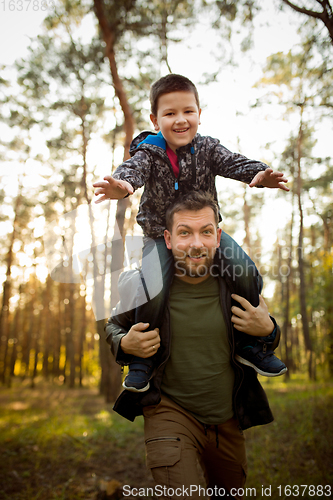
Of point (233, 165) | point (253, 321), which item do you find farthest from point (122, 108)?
point (253, 321)

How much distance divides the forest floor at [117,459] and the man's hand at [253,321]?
2.48 m

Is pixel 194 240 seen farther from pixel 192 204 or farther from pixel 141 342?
pixel 141 342

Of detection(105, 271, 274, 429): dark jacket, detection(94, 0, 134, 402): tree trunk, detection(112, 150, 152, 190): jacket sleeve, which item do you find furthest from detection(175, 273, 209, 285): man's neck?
detection(94, 0, 134, 402): tree trunk

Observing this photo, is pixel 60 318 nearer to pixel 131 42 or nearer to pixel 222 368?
pixel 131 42

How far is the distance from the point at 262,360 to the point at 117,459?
16.2 feet

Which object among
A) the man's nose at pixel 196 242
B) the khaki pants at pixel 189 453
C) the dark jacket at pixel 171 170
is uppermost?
the dark jacket at pixel 171 170

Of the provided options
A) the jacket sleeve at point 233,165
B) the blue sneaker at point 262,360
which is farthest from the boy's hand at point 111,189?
the blue sneaker at point 262,360

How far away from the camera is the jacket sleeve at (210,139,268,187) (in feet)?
6.83

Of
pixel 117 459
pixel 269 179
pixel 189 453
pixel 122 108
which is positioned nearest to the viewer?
pixel 189 453

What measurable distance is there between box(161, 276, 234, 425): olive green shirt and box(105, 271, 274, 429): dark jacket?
6 centimetres

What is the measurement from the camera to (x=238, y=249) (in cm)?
220

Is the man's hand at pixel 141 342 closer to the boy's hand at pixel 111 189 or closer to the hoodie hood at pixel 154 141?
the boy's hand at pixel 111 189

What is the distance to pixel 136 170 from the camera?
204 cm

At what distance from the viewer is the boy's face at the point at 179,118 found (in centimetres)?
217
